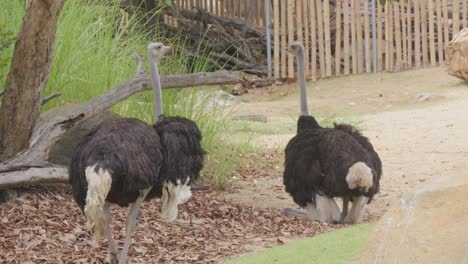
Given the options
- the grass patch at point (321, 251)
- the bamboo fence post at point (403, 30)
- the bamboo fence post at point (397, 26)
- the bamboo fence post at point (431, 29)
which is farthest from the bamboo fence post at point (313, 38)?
the grass patch at point (321, 251)

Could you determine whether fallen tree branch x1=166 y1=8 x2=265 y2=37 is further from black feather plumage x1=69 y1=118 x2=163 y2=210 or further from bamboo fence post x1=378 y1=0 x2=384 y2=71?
black feather plumage x1=69 y1=118 x2=163 y2=210

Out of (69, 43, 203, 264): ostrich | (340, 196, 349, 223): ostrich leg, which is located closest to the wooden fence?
(340, 196, 349, 223): ostrich leg

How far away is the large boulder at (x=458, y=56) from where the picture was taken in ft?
50.4

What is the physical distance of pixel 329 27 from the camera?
693 inches

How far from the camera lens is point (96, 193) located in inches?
237

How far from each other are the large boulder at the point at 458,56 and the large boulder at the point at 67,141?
26.5ft

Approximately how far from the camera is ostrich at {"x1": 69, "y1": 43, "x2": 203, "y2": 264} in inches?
241

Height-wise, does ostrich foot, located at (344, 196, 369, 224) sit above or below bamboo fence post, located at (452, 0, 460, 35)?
below

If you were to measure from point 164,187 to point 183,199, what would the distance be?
0.15 meters

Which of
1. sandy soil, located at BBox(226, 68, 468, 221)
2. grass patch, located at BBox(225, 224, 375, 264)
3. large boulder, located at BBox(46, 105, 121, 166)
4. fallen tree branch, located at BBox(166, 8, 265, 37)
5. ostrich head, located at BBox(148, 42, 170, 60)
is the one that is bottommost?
sandy soil, located at BBox(226, 68, 468, 221)

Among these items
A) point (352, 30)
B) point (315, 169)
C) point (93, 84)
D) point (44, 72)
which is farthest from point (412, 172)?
point (352, 30)

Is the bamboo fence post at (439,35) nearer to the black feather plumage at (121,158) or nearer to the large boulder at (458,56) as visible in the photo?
the large boulder at (458,56)

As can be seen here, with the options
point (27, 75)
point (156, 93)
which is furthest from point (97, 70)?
point (156, 93)

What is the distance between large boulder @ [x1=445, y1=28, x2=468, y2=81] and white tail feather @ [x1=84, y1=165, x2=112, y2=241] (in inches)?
401
